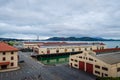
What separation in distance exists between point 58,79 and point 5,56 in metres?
25.9

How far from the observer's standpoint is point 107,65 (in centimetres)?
5478

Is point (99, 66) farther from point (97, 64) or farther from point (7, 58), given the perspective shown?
point (7, 58)

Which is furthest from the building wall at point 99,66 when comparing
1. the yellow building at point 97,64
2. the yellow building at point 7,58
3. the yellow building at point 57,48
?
the yellow building at point 57,48

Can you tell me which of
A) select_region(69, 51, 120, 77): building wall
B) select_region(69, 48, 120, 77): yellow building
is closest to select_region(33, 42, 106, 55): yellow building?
select_region(69, 48, 120, 77): yellow building

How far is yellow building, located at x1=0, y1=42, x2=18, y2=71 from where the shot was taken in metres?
63.9

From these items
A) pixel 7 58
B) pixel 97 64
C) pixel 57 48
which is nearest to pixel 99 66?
pixel 97 64

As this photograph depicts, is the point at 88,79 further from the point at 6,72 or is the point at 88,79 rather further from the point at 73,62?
the point at 6,72

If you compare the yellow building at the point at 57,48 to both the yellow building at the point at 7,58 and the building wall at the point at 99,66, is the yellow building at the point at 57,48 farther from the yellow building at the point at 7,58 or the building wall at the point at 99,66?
the building wall at the point at 99,66

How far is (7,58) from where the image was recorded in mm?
65375

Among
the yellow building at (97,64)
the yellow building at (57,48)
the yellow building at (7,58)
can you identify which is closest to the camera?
the yellow building at (97,64)

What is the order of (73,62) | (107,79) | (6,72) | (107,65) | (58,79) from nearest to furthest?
(107,79) < (58,79) < (107,65) < (6,72) < (73,62)

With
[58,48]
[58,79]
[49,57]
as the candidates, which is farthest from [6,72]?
[58,48]

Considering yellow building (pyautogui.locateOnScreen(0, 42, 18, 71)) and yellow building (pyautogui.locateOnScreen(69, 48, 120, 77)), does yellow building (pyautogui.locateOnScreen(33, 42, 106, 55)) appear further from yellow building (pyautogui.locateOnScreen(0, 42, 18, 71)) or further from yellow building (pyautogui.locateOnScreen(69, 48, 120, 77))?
yellow building (pyautogui.locateOnScreen(0, 42, 18, 71))

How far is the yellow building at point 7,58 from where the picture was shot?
63.9 m
